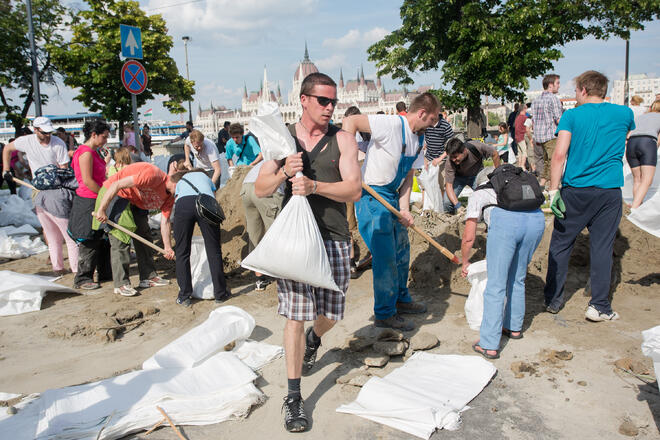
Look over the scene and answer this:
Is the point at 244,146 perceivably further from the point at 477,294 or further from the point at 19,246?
the point at 477,294

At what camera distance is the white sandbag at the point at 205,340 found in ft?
10.7

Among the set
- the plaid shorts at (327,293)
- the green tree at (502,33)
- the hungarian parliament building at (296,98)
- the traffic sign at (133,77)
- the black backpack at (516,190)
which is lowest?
the plaid shorts at (327,293)

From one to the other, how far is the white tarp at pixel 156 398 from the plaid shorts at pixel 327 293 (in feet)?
2.23

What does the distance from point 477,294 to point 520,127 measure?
8715 millimetres

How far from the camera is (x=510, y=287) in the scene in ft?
12.1

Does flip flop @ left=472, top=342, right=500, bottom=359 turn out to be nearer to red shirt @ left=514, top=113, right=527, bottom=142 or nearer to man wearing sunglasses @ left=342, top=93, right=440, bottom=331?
man wearing sunglasses @ left=342, top=93, right=440, bottom=331

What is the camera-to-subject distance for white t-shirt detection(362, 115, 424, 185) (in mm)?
3799

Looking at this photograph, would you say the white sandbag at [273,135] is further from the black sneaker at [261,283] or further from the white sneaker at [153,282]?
the white sneaker at [153,282]

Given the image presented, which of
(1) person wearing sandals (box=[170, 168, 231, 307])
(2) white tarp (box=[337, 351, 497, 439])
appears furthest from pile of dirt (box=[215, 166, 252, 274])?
(2) white tarp (box=[337, 351, 497, 439])

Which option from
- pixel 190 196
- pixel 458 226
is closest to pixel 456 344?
pixel 458 226

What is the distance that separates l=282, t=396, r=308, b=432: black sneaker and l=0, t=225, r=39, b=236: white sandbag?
7.66 meters

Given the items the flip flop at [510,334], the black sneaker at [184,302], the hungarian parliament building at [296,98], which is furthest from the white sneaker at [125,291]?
the hungarian parliament building at [296,98]

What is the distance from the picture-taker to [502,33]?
64.8 ft

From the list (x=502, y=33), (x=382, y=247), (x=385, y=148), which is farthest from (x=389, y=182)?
(x=502, y=33)
